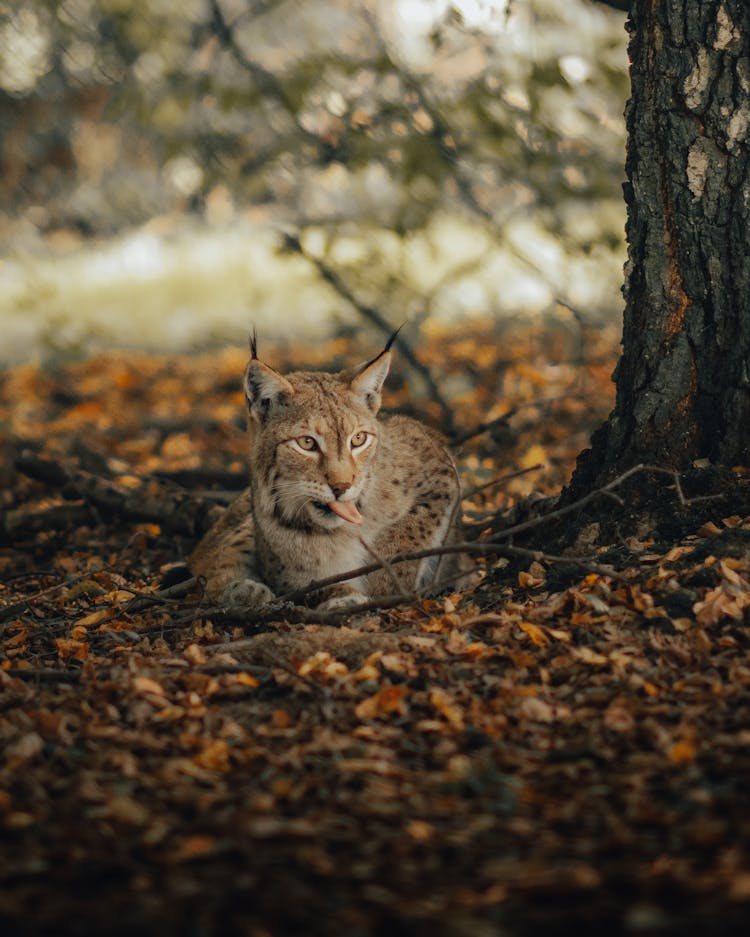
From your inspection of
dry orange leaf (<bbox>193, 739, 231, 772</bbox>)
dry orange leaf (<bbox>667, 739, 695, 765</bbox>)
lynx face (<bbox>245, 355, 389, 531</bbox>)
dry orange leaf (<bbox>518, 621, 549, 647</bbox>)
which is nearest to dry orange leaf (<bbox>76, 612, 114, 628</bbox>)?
lynx face (<bbox>245, 355, 389, 531</bbox>)

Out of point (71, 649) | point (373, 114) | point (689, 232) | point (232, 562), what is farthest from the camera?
point (373, 114)

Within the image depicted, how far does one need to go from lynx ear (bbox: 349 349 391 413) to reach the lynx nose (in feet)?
1.89

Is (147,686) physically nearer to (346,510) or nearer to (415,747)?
(415,747)

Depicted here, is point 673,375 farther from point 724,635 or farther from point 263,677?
point 263,677

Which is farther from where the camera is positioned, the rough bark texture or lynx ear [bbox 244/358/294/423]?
lynx ear [bbox 244/358/294/423]

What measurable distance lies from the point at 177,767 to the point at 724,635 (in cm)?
198

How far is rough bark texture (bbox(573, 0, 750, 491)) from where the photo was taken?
4.55m

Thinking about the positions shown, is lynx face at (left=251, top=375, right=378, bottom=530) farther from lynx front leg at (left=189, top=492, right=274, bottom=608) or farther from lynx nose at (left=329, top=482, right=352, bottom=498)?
lynx front leg at (left=189, top=492, right=274, bottom=608)

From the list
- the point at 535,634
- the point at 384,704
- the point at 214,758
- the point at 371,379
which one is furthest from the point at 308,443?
the point at 214,758

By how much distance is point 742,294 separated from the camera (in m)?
4.59

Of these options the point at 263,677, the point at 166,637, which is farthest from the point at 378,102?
the point at 263,677

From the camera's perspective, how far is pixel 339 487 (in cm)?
505

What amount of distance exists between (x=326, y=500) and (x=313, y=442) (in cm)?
29

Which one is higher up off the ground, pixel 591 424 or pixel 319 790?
pixel 591 424
